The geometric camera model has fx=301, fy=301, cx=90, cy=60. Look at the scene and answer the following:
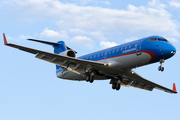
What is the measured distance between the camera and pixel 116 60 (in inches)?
1147

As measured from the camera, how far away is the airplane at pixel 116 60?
2738 centimetres

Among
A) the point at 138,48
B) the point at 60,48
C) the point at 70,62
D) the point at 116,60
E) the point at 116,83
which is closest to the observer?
the point at 138,48

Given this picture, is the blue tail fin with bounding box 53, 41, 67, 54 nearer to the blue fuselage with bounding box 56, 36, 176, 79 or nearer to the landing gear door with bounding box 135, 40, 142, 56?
the blue fuselage with bounding box 56, 36, 176, 79

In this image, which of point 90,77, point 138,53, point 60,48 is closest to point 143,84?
point 90,77

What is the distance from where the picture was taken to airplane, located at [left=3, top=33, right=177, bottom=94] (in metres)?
27.4

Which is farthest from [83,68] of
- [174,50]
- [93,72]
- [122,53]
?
[174,50]

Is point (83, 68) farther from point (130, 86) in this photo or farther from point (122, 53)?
point (130, 86)

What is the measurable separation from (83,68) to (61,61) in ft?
7.78

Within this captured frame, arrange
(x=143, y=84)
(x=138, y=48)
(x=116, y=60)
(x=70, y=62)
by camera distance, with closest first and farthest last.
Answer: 1. (x=138, y=48)
2. (x=116, y=60)
3. (x=70, y=62)
4. (x=143, y=84)

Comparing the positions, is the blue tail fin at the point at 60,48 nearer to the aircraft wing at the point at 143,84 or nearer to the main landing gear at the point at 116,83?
the main landing gear at the point at 116,83

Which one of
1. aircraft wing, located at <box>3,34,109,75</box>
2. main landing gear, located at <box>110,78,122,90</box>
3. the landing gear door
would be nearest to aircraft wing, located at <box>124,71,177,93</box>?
main landing gear, located at <box>110,78,122,90</box>

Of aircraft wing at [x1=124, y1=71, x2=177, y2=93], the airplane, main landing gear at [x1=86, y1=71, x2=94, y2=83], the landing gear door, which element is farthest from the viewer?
aircraft wing at [x1=124, y1=71, x2=177, y2=93]

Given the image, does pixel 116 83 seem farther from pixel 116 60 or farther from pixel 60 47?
pixel 60 47

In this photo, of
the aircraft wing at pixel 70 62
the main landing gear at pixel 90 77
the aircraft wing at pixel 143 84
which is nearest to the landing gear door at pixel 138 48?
the aircraft wing at pixel 70 62
